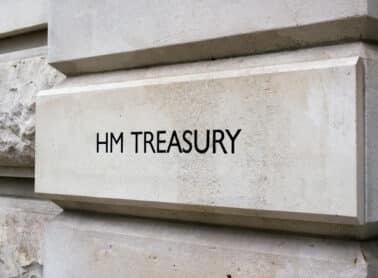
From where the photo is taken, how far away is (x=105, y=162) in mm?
2346

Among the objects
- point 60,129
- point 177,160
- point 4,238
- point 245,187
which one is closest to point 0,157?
point 4,238

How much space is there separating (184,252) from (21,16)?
5.15 ft

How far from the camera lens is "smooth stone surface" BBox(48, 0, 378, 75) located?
1.79m

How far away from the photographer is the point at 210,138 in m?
2.02

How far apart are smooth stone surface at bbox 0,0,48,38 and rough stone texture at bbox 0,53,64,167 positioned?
0.48ft

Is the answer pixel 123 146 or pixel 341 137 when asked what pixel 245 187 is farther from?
pixel 123 146

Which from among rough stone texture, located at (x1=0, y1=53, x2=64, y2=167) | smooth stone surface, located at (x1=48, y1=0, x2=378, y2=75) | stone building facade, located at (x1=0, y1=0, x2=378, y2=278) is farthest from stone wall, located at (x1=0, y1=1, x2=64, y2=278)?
smooth stone surface, located at (x1=48, y1=0, x2=378, y2=75)

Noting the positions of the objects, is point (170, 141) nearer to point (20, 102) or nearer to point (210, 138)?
point (210, 138)

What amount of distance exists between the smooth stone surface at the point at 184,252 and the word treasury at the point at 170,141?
266 mm

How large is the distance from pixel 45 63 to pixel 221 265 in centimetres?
139

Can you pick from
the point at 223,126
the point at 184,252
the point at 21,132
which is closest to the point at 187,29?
the point at 223,126

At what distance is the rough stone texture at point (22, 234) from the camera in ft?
9.89

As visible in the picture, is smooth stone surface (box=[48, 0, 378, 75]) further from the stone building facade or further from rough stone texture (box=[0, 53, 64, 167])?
rough stone texture (box=[0, 53, 64, 167])

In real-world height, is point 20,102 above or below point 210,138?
above
